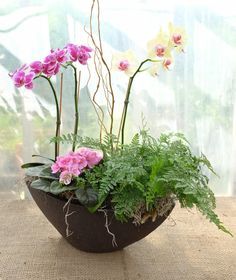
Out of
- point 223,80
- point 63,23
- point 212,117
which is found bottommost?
point 212,117

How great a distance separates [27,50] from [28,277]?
0.60 meters

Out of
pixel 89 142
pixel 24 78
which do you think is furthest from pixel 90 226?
pixel 24 78

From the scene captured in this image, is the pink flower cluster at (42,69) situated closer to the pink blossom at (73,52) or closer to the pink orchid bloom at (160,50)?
the pink blossom at (73,52)

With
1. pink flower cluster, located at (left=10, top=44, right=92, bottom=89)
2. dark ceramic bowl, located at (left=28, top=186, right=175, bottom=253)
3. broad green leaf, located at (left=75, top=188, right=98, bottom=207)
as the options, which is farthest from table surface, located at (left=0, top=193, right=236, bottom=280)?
pink flower cluster, located at (left=10, top=44, right=92, bottom=89)

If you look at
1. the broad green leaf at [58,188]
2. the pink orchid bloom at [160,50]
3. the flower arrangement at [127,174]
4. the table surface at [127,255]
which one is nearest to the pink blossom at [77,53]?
the flower arrangement at [127,174]

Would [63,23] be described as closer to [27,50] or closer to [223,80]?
[27,50]

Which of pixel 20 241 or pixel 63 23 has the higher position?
pixel 63 23

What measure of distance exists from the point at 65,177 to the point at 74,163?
3 centimetres

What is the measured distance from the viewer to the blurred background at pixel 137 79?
3.47 ft

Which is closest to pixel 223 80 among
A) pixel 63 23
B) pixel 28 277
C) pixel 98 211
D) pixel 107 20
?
pixel 107 20

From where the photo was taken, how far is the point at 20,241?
2.88 ft

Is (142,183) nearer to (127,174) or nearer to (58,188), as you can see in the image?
(127,174)

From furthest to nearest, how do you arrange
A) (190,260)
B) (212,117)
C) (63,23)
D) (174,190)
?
(212,117), (63,23), (190,260), (174,190)

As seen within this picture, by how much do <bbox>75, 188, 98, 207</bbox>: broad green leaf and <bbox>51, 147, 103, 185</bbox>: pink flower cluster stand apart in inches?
1.2
